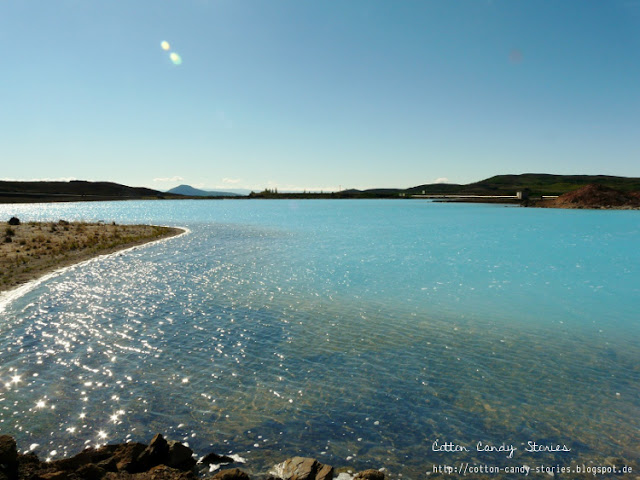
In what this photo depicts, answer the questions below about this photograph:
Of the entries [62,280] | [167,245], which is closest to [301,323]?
[62,280]

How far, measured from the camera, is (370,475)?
689 cm

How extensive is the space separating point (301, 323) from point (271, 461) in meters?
8.86

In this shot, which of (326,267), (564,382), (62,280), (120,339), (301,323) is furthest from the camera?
(326,267)

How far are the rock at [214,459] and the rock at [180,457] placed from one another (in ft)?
0.78

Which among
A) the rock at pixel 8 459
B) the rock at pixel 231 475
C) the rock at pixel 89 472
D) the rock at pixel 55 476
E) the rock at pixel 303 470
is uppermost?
the rock at pixel 8 459

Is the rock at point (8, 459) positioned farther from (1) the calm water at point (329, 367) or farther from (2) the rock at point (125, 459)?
(1) the calm water at point (329, 367)

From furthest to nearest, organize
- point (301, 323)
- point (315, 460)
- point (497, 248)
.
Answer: point (497, 248) < point (301, 323) < point (315, 460)

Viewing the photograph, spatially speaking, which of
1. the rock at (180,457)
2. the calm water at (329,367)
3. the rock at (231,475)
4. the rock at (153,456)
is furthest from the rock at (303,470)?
the rock at (153,456)

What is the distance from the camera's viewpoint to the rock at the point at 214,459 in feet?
25.3

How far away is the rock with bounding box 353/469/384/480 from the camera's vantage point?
22.5 ft

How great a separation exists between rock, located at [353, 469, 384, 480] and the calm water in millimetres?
681

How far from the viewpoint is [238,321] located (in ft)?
55.0

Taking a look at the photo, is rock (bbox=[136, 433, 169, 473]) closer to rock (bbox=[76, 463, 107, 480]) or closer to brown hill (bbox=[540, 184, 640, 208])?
rock (bbox=[76, 463, 107, 480])

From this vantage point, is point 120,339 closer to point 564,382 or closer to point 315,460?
point 315,460
